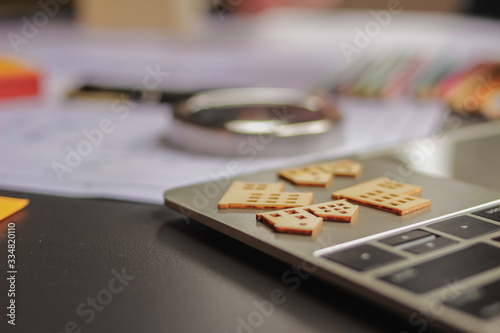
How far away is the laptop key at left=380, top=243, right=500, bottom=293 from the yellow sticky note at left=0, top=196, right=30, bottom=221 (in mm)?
268

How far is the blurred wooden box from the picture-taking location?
137 cm

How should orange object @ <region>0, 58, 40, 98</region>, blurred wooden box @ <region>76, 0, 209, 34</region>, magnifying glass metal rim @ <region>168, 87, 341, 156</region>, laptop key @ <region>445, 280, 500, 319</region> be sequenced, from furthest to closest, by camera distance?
blurred wooden box @ <region>76, 0, 209, 34</region> < orange object @ <region>0, 58, 40, 98</region> < magnifying glass metal rim @ <region>168, 87, 341, 156</region> < laptop key @ <region>445, 280, 500, 319</region>

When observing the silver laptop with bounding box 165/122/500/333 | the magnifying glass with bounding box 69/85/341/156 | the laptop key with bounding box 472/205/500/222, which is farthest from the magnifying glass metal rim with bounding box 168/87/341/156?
the laptop key with bounding box 472/205/500/222

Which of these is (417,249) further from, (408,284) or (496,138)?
(496,138)

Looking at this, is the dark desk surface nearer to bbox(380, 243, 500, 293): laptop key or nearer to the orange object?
bbox(380, 243, 500, 293): laptop key

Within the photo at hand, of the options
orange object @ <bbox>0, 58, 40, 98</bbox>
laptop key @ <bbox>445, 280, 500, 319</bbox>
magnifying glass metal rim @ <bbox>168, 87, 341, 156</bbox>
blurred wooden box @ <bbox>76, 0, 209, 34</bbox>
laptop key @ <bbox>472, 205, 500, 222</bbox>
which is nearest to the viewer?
laptop key @ <bbox>445, 280, 500, 319</bbox>

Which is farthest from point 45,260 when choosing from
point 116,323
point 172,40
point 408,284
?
point 172,40

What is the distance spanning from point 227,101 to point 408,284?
0.43 meters

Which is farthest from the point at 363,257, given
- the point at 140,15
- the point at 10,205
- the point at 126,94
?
the point at 140,15

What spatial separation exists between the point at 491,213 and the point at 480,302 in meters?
0.12

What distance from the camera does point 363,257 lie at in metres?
0.29

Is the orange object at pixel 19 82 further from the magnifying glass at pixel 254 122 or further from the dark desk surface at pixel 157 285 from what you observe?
the dark desk surface at pixel 157 285

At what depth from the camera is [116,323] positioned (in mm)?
276

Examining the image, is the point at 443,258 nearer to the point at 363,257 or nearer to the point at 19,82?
the point at 363,257
